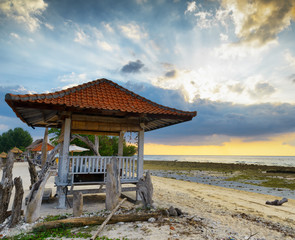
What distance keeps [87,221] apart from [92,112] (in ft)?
12.4

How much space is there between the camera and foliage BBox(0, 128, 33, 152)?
202ft

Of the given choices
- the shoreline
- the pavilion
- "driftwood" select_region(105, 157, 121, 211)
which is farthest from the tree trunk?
the shoreline

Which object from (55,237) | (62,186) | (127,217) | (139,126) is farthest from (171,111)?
(55,237)

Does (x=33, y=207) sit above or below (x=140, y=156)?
below

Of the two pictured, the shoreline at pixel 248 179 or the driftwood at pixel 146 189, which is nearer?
the driftwood at pixel 146 189

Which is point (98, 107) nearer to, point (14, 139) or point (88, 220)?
point (88, 220)

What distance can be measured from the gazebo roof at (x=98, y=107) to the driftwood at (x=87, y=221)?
3580 mm

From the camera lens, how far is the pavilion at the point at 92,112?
7.23 metres

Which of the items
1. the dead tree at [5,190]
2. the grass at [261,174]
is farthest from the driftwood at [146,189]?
the grass at [261,174]

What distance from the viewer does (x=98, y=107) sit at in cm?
745

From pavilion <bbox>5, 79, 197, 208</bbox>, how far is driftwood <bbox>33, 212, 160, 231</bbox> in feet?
6.83

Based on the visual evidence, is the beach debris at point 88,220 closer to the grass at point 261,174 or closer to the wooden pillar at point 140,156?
the wooden pillar at point 140,156

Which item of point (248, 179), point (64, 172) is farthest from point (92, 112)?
point (248, 179)

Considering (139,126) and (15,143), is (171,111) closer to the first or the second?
(139,126)
